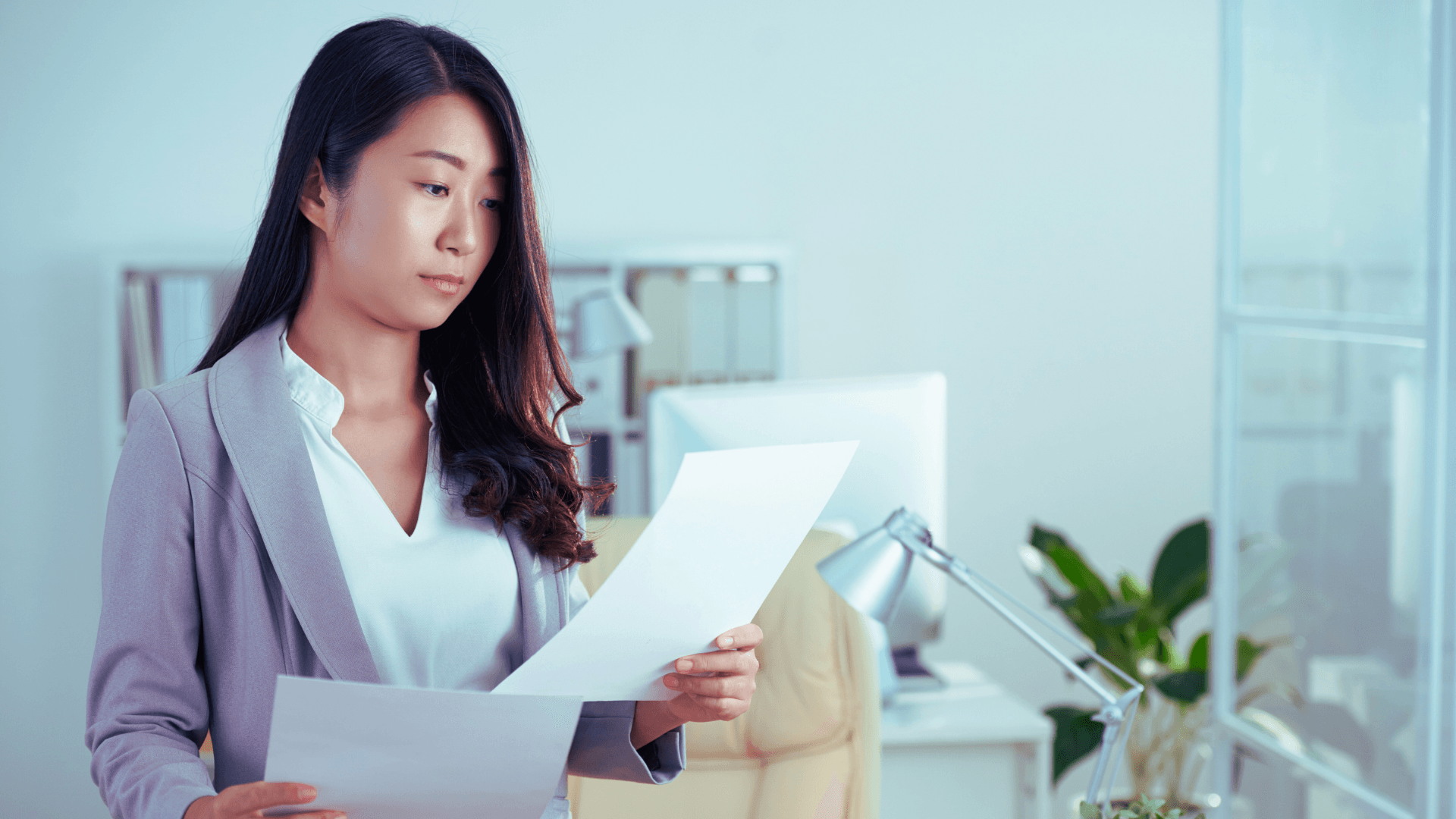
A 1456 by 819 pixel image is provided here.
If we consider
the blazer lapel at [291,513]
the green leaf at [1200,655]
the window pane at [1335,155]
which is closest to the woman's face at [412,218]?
the blazer lapel at [291,513]

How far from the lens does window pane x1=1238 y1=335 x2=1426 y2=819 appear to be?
1.65 m

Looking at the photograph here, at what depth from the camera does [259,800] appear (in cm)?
70

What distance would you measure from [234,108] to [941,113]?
6.69 ft

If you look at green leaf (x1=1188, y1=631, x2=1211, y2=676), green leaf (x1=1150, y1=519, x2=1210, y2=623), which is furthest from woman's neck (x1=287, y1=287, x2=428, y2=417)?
green leaf (x1=1188, y1=631, x2=1211, y2=676)

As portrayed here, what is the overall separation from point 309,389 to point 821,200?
245cm

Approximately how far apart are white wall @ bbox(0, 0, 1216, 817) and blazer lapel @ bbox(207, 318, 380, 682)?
2318mm

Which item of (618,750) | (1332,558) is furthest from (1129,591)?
(618,750)

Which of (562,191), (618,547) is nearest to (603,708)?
(618,547)

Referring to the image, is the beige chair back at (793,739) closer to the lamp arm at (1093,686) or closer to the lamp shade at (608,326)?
the lamp arm at (1093,686)

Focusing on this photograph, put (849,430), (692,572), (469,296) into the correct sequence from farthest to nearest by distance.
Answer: (849,430), (469,296), (692,572)

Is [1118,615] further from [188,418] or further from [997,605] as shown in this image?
[188,418]

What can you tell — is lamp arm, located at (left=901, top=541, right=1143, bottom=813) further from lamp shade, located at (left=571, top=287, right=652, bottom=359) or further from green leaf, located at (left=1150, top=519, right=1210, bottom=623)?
lamp shade, located at (left=571, top=287, right=652, bottom=359)

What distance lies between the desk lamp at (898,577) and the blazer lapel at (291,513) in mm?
572

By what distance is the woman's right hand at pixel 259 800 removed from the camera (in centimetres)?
69
